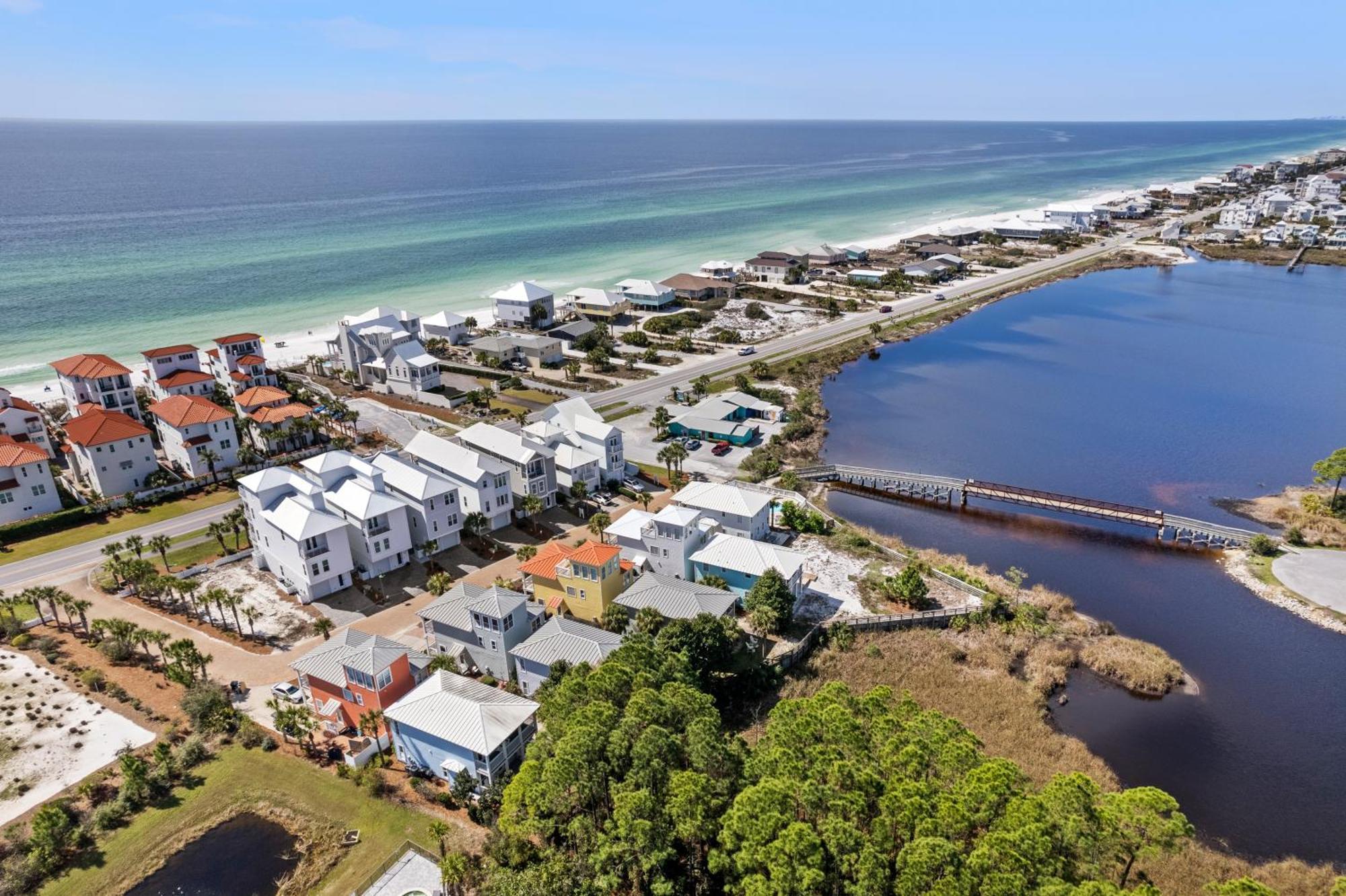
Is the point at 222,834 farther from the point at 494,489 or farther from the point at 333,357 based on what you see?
the point at 333,357

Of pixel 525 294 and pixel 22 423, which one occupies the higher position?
pixel 525 294

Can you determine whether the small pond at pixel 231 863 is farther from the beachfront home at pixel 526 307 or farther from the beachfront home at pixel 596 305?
the beachfront home at pixel 596 305

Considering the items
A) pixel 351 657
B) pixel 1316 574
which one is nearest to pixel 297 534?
pixel 351 657

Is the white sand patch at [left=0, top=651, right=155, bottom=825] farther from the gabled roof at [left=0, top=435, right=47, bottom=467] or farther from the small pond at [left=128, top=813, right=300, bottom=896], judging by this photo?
the gabled roof at [left=0, top=435, right=47, bottom=467]

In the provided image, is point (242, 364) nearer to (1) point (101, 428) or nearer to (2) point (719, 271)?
(1) point (101, 428)

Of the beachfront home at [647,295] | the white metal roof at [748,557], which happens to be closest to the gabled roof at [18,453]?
the white metal roof at [748,557]

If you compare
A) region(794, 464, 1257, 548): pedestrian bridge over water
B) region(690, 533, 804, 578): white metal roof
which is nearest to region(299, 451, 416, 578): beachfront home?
region(690, 533, 804, 578): white metal roof

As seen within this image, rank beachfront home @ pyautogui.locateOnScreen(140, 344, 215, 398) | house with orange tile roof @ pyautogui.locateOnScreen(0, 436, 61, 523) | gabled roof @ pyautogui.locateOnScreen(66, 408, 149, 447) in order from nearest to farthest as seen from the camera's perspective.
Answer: house with orange tile roof @ pyautogui.locateOnScreen(0, 436, 61, 523), gabled roof @ pyautogui.locateOnScreen(66, 408, 149, 447), beachfront home @ pyautogui.locateOnScreen(140, 344, 215, 398)
